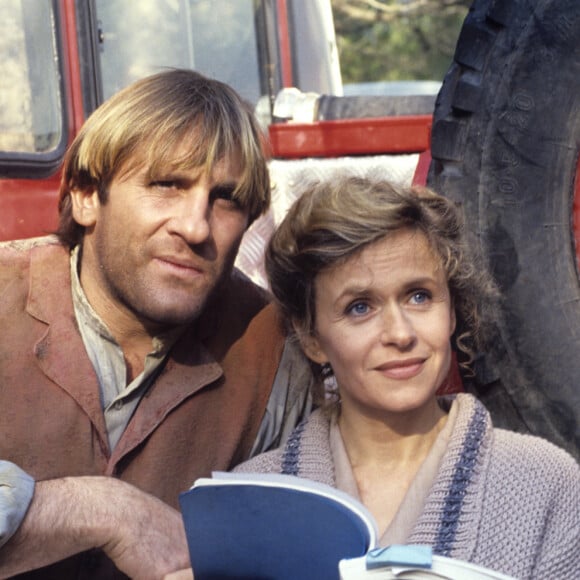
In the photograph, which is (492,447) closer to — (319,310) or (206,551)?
(319,310)

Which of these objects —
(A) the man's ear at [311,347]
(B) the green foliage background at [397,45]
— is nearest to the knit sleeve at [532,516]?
(A) the man's ear at [311,347]

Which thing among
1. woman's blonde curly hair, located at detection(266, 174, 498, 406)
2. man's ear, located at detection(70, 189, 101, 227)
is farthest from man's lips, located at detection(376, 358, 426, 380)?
man's ear, located at detection(70, 189, 101, 227)

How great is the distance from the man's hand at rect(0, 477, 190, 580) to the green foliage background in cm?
2347

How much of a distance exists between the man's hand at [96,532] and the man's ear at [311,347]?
16.8 inches

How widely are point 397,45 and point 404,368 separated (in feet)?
83.1

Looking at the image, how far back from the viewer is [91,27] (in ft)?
11.6

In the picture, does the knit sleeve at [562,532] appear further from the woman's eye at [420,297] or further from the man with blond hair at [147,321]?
the man with blond hair at [147,321]

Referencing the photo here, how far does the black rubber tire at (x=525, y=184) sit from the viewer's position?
2.83 meters

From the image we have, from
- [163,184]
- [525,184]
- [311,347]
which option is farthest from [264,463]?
[525,184]

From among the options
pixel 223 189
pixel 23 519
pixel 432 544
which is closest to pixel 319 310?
pixel 223 189

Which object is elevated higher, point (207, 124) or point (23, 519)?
point (207, 124)

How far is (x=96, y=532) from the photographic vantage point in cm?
229

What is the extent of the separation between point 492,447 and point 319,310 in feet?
1.36

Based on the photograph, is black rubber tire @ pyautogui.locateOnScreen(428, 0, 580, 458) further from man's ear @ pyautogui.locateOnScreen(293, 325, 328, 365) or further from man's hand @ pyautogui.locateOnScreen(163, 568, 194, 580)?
man's hand @ pyautogui.locateOnScreen(163, 568, 194, 580)
